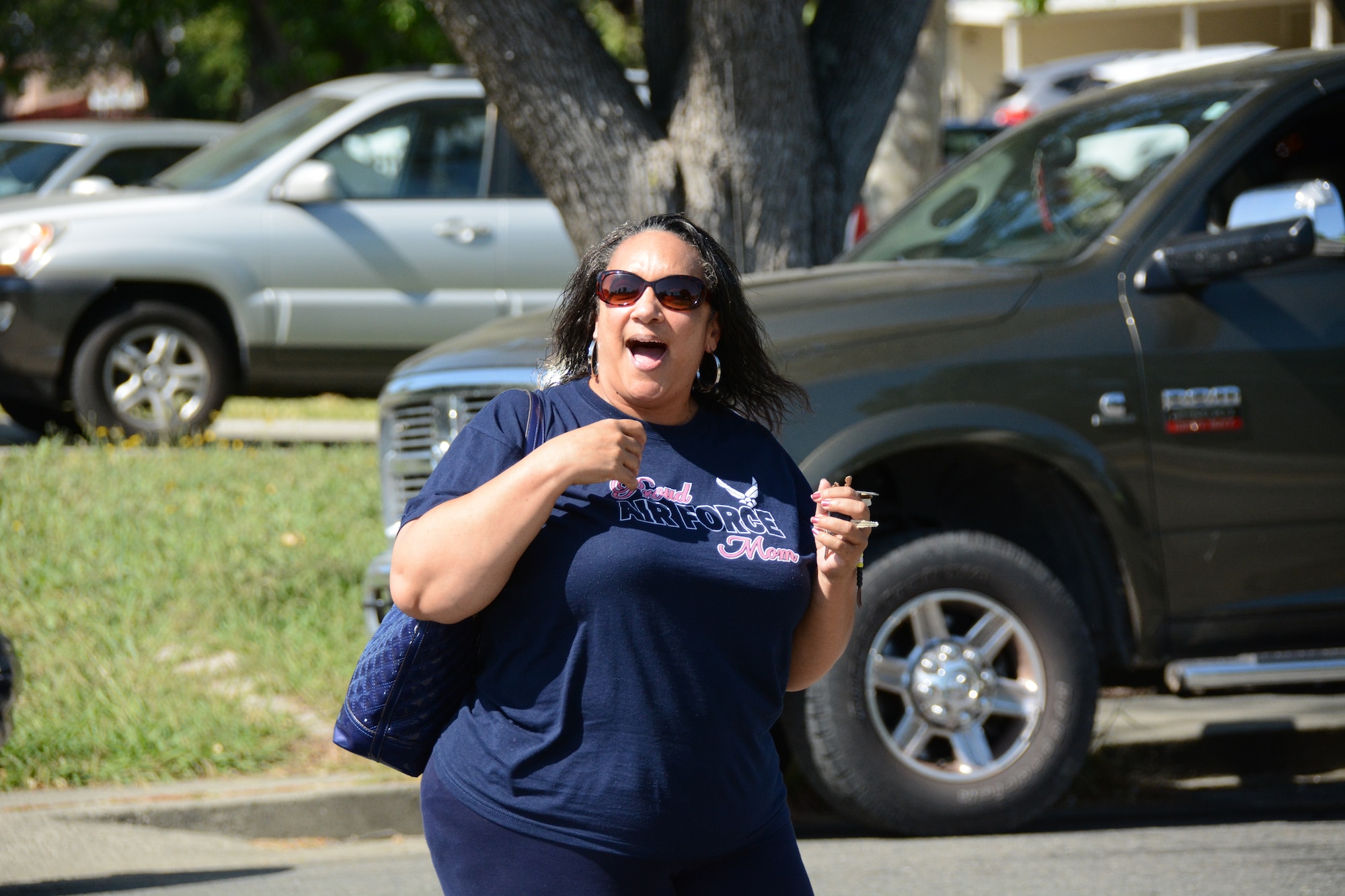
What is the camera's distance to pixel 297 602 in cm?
635

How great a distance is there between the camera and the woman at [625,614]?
2.41 meters

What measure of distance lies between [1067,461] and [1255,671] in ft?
2.62

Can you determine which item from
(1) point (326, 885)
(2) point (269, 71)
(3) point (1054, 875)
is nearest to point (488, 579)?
(1) point (326, 885)

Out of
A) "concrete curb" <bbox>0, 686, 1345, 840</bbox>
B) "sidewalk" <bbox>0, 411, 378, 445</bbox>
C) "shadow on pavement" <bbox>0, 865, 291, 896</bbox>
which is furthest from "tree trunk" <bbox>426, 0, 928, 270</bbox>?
"sidewalk" <bbox>0, 411, 378, 445</bbox>

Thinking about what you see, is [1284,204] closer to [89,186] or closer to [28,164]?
[89,186]

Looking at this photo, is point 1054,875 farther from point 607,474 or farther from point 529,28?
point 529,28

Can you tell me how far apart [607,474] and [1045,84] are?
82.1 ft

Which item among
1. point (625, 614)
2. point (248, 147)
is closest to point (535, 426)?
point (625, 614)

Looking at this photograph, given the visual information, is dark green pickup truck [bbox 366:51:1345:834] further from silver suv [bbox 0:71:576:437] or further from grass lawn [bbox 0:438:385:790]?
silver suv [bbox 0:71:576:437]

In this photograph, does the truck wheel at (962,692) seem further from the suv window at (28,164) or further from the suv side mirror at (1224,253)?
the suv window at (28,164)

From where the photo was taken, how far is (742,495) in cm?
262

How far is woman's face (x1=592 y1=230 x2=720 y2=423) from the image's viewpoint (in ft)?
8.59

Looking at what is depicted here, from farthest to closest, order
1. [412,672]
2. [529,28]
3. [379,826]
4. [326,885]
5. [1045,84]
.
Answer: [1045,84] → [529,28] → [379,826] → [326,885] → [412,672]

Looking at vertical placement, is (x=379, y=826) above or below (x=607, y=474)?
below
